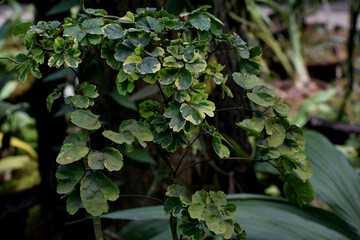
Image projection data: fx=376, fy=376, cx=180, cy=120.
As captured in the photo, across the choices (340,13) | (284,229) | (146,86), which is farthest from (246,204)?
(340,13)

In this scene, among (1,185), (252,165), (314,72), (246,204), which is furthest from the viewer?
(314,72)

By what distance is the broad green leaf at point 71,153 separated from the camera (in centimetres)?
42

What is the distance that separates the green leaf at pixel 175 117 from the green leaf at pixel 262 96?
3.9 inches

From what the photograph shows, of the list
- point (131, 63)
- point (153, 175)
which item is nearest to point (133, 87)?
point (131, 63)

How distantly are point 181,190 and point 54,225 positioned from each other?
2.73 feet

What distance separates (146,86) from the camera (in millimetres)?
870

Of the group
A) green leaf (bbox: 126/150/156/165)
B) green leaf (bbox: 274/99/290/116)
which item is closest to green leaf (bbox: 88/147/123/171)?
green leaf (bbox: 274/99/290/116)

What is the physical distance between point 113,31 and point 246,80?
19cm

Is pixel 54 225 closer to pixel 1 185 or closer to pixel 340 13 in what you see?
pixel 1 185

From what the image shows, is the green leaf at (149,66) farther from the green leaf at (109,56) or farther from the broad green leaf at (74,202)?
the broad green leaf at (74,202)

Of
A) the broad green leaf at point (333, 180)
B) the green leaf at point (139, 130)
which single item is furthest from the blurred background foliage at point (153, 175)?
the green leaf at point (139, 130)

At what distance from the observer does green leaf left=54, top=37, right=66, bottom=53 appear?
1.47ft

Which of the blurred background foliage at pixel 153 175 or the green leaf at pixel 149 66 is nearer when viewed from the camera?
the green leaf at pixel 149 66

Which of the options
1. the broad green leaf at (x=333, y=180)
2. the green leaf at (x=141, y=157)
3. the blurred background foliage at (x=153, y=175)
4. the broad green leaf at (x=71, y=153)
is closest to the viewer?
the broad green leaf at (x=71, y=153)
